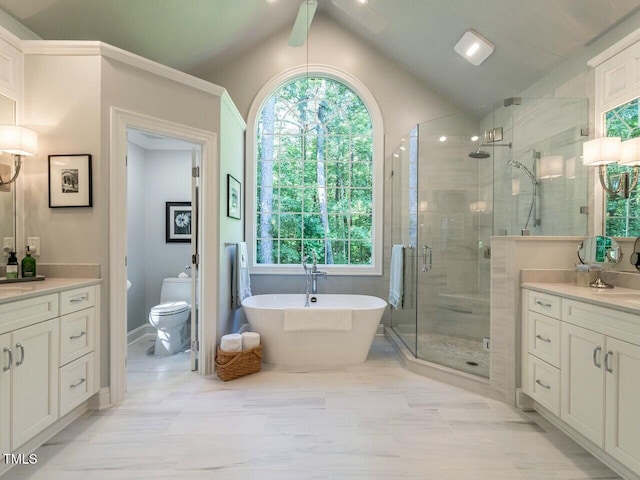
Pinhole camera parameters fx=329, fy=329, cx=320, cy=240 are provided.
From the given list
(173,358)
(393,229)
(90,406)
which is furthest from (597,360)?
(173,358)

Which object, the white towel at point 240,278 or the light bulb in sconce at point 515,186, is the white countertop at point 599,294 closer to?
the light bulb in sconce at point 515,186

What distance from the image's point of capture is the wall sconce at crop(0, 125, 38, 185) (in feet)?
6.55

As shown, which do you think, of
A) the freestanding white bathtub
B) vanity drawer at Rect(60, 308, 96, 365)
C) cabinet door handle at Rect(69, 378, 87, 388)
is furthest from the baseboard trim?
the freestanding white bathtub

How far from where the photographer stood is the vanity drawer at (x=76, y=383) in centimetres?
191

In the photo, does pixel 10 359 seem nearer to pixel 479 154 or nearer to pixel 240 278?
pixel 240 278

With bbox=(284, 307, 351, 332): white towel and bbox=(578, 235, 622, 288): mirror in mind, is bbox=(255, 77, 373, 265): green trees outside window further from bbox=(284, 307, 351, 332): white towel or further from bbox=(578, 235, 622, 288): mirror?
bbox=(578, 235, 622, 288): mirror

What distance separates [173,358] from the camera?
3.18 m

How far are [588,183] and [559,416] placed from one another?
5.99ft

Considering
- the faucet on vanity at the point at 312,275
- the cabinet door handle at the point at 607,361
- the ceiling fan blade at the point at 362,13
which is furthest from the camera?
the faucet on vanity at the point at 312,275

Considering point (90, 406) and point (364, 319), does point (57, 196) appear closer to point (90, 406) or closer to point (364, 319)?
point (90, 406)

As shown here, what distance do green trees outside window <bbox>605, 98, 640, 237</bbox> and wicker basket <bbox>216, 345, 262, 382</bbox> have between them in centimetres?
290

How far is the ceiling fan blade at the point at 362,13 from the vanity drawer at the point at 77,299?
111 inches

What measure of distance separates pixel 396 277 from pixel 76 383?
9.02ft

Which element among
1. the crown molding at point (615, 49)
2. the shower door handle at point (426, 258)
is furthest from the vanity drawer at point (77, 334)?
the crown molding at point (615, 49)
